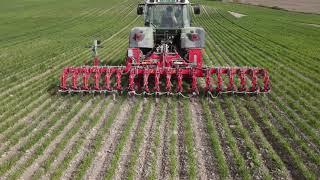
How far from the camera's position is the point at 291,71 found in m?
15.3

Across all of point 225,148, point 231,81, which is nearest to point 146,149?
point 225,148

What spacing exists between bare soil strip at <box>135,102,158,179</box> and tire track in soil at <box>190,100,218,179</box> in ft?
3.08

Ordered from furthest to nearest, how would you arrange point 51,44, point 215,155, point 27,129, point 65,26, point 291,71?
point 65,26 → point 51,44 → point 291,71 → point 27,129 → point 215,155

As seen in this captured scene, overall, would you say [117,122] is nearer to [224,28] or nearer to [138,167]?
[138,167]

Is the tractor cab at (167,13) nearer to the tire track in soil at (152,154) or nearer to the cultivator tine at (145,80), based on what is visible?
the cultivator tine at (145,80)

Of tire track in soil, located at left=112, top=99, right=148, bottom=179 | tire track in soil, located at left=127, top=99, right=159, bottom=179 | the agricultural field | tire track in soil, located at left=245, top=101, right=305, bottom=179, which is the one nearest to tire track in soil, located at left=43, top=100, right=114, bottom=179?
the agricultural field

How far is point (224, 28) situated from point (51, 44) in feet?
49.1

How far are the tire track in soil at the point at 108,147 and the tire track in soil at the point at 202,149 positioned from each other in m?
1.69

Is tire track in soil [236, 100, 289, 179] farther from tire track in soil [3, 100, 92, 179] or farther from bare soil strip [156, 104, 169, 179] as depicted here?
tire track in soil [3, 100, 92, 179]

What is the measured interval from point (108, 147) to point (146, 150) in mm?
807

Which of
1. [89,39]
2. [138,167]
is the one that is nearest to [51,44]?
[89,39]

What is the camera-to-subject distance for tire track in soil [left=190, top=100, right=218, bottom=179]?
7.14 m

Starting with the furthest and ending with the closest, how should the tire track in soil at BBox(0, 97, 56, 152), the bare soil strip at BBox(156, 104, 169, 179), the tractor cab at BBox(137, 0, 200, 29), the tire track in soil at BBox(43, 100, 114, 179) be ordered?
the tractor cab at BBox(137, 0, 200, 29) < the tire track in soil at BBox(0, 97, 56, 152) < the bare soil strip at BBox(156, 104, 169, 179) < the tire track in soil at BBox(43, 100, 114, 179)

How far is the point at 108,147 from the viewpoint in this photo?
823 centimetres
